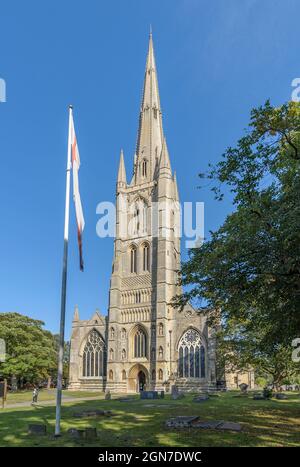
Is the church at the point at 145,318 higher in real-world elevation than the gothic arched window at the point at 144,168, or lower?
lower

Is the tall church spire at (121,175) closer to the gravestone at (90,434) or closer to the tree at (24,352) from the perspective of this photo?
Answer: the tree at (24,352)

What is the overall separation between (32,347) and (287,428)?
49.6m

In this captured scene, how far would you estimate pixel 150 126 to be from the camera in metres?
75.6

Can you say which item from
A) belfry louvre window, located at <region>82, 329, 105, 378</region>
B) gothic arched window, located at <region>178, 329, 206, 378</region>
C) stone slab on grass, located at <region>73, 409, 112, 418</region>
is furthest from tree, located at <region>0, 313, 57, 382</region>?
stone slab on grass, located at <region>73, 409, 112, 418</region>

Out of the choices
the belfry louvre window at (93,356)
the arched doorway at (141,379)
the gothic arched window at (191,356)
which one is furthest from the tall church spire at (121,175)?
the arched doorway at (141,379)

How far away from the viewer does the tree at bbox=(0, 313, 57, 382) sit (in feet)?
177

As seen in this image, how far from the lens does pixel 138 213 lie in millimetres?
68625

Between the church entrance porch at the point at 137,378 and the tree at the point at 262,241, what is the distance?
42064mm

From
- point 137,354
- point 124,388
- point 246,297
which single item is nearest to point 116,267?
point 137,354

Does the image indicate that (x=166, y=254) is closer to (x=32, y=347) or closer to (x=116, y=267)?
(x=116, y=267)

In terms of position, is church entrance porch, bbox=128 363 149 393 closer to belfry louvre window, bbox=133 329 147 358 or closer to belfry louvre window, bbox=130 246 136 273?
belfry louvre window, bbox=133 329 147 358

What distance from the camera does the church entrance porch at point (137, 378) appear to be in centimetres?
5806

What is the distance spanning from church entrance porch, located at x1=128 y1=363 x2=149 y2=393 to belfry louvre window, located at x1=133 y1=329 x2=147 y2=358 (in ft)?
4.99

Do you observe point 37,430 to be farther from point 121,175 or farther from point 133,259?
point 121,175
